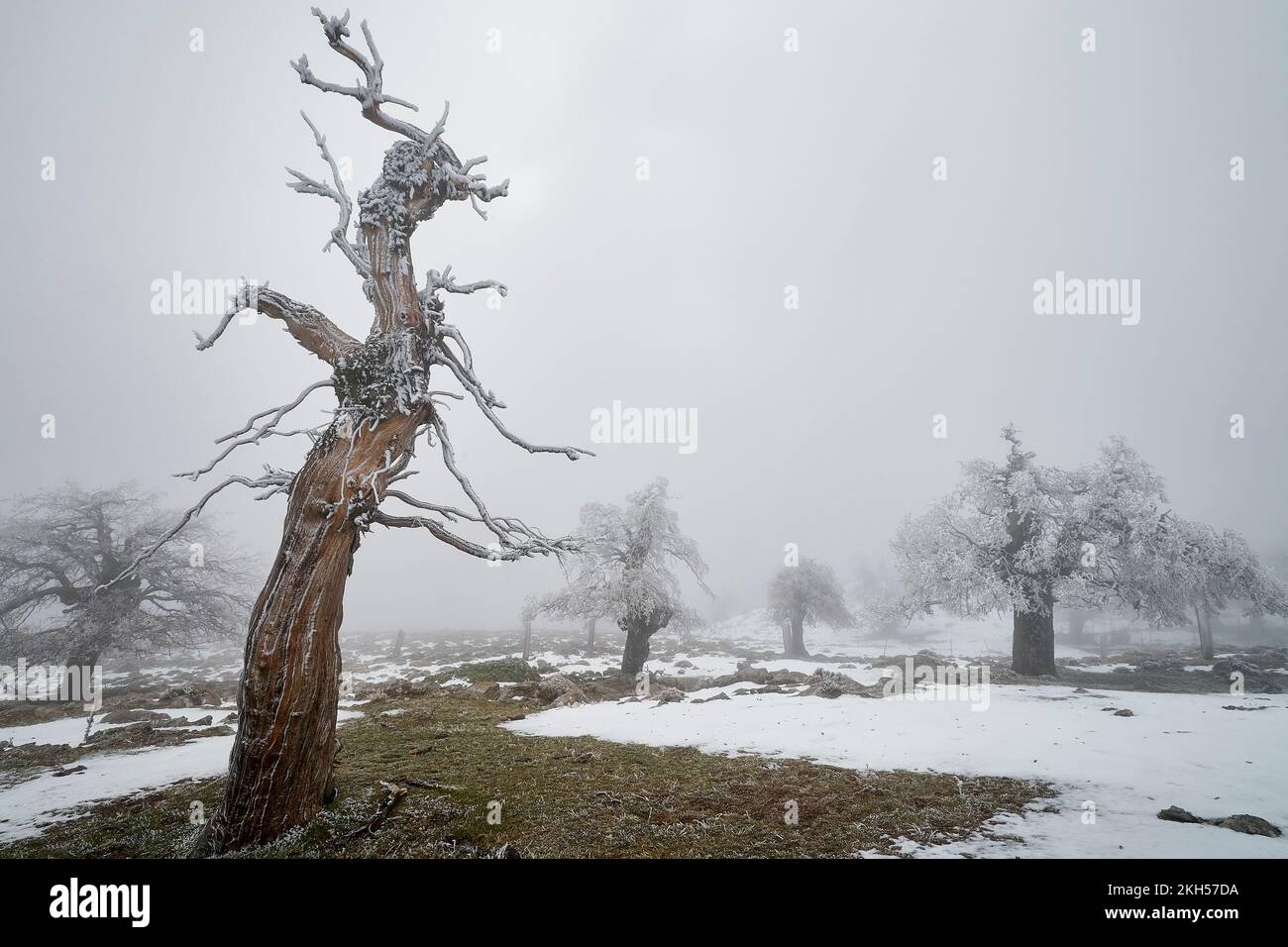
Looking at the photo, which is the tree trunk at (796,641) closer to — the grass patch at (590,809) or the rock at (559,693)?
the rock at (559,693)

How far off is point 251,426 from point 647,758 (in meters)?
8.33

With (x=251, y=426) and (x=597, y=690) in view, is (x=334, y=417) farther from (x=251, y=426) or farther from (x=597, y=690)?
(x=597, y=690)

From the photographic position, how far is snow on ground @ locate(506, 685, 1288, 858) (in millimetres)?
4844

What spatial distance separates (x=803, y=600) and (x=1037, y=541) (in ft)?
75.8

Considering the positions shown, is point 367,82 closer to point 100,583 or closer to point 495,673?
point 495,673

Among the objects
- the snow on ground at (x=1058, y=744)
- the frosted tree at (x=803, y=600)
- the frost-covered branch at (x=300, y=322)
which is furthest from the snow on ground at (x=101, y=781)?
the frosted tree at (x=803, y=600)

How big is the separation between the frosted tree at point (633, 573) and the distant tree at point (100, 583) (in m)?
16.1

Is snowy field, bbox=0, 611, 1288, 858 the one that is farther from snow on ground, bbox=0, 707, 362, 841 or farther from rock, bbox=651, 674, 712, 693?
rock, bbox=651, 674, 712, 693

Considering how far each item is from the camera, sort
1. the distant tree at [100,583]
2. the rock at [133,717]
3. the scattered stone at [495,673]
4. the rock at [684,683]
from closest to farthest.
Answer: the rock at [133,717] < the rock at [684,683] < the scattered stone at [495,673] < the distant tree at [100,583]

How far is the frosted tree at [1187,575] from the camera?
17.8 m

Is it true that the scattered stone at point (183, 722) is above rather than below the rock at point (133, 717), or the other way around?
above

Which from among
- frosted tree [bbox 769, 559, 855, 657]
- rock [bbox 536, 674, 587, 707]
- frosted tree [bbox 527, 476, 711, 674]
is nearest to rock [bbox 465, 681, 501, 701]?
rock [bbox 536, 674, 587, 707]

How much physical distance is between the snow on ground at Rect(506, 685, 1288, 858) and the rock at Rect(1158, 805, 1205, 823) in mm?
125
